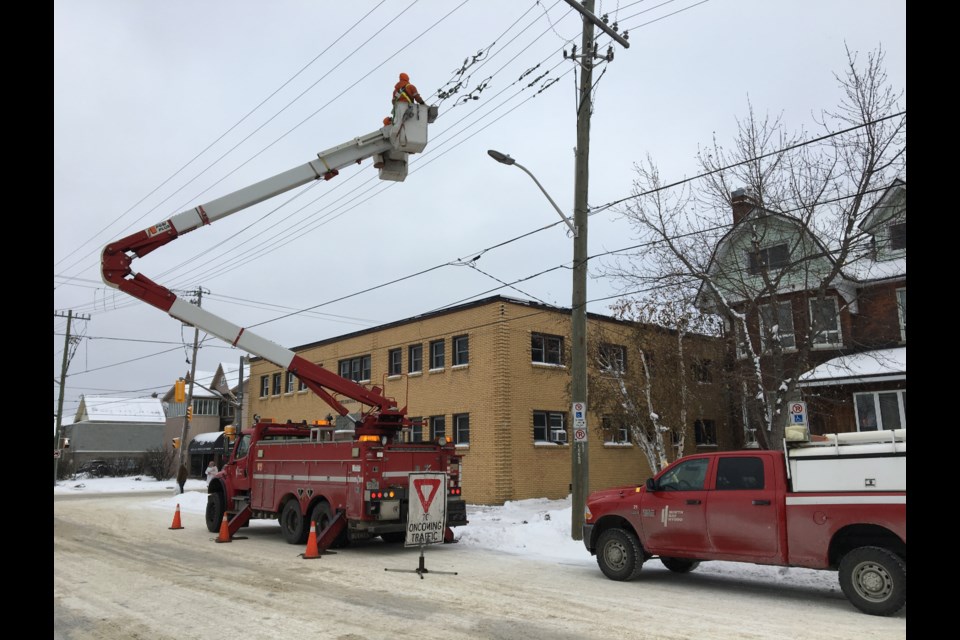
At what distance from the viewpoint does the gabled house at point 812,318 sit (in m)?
15.9

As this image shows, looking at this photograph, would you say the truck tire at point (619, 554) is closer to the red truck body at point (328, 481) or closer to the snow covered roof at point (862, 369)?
the red truck body at point (328, 481)

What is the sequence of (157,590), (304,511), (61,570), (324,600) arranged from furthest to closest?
(304,511)
(61,570)
(157,590)
(324,600)

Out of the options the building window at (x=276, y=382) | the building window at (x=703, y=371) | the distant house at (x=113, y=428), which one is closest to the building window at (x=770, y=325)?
the building window at (x=703, y=371)

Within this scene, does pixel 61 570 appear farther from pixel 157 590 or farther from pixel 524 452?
pixel 524 452

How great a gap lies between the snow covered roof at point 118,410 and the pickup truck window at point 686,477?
242 ft

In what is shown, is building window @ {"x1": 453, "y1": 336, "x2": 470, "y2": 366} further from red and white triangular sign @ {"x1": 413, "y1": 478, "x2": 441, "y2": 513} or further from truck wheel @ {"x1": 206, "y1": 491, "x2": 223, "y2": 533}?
red and white triangular sign @ {"x1": 413, "y1": 478, "x2": 441, "y2": 513}

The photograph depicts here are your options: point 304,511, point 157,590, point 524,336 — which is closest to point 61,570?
point 157,590

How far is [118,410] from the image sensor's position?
241 feet

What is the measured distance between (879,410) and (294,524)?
1912 centimetres

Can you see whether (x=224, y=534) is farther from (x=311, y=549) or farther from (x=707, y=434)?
(x=707, y=434)

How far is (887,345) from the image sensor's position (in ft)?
73.7

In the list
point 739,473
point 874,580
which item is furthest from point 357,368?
point 874,580

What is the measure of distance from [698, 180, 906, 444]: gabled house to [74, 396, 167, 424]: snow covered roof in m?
67.2
